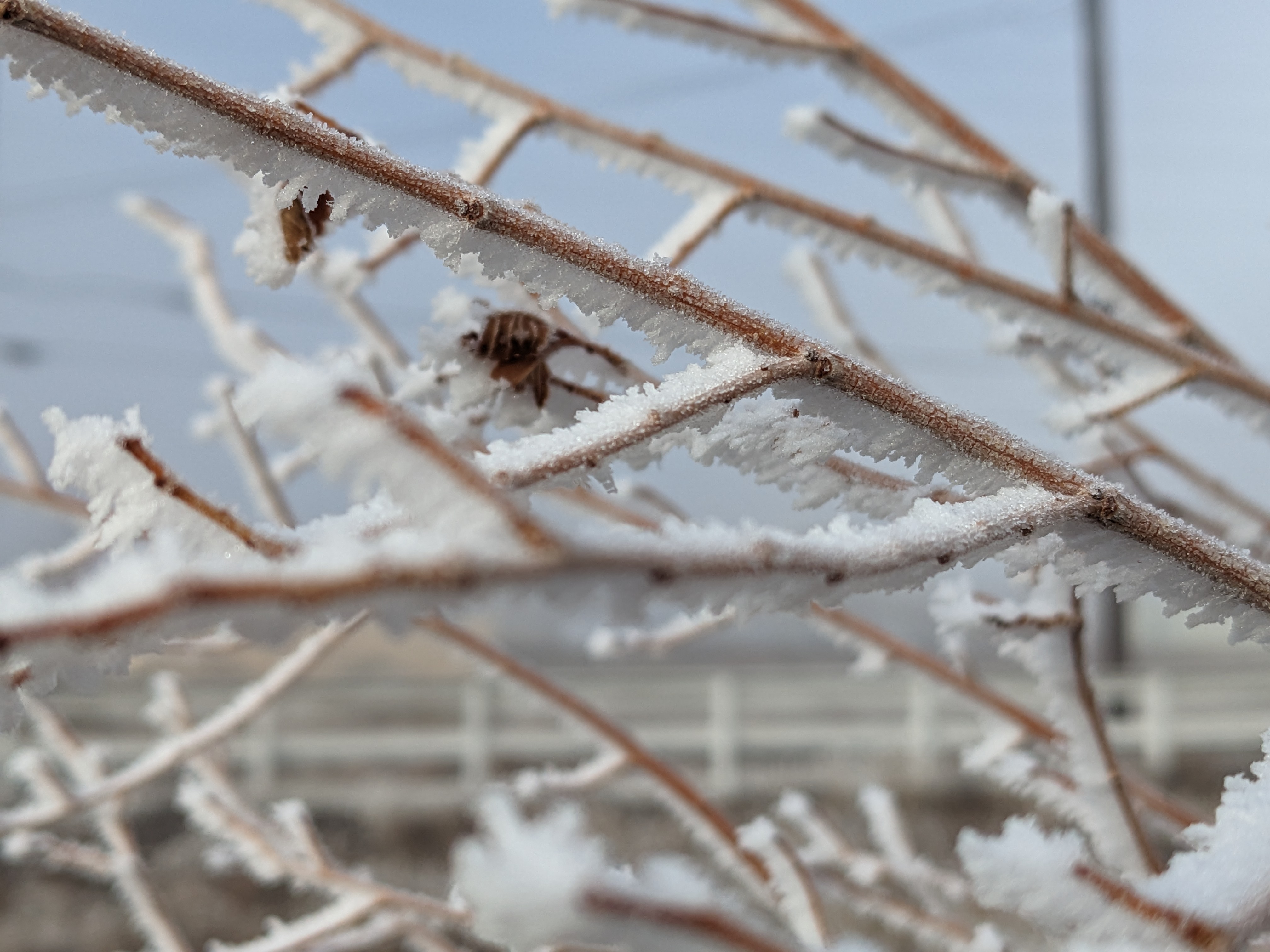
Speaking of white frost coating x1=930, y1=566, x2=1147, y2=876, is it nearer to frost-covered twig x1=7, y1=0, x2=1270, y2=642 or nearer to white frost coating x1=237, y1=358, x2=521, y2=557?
frost-covered twig x1=7, y1=0, x2=1270, y2=642

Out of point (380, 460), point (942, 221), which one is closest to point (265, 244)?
point (380, 460)

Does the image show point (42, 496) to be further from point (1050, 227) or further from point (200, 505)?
point (1050, 227)

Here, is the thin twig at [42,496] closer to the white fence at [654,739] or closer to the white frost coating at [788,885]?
the white frost coating at [788,885]

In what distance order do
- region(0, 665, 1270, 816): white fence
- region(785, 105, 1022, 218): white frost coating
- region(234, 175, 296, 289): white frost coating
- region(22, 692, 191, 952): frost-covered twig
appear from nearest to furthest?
region(234, 175, 296, 289): white frost coating
region(785, 105, 1022, 218): white frost coating
region(22, 692, 191, 952): frost-covered twig
region(0, 665, 1270, 816): white fence

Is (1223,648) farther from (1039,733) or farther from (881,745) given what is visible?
(1039,733)

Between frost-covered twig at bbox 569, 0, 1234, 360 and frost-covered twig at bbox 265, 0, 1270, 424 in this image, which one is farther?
frost-covered twig at bbox 569, 0, 1234, 360

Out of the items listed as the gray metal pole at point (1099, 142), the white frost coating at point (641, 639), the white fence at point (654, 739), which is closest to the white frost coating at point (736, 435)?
the white frost coating at point (641, 639)

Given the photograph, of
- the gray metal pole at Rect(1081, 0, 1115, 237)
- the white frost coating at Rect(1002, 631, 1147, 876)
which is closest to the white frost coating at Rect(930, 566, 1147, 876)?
the white frost coating at Rect(1002, 631, 1147, 876)

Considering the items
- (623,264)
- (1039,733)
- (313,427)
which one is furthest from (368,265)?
(1039,733)
